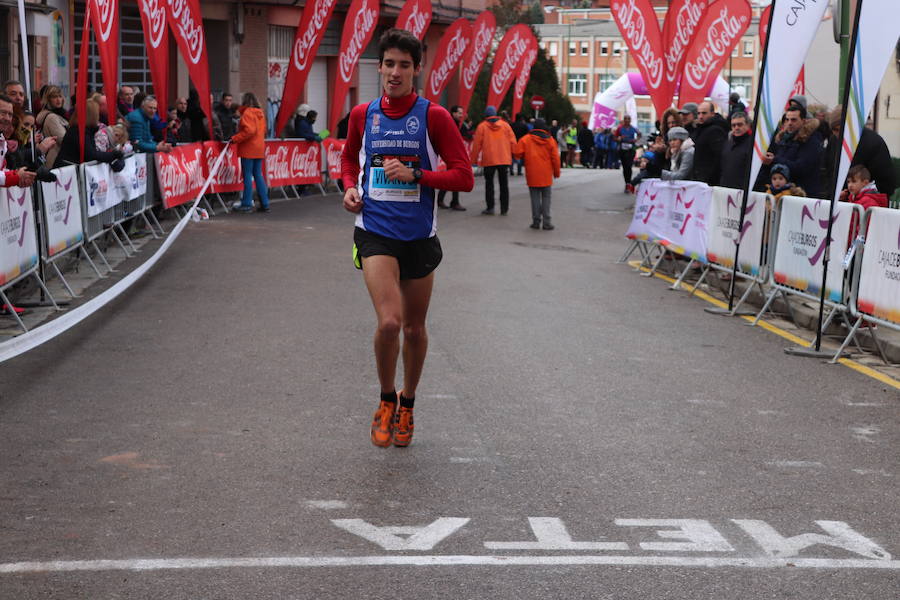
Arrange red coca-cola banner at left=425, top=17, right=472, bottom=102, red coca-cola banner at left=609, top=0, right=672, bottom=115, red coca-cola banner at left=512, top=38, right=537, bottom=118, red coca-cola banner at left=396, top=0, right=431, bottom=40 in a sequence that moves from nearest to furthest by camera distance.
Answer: red coca-cola banner at left=609, top=0, right=672, bottom=115
red coca-cola banner at left=396, top=0, right=431, bottom=40
red coca-cola banner at left=425, top=17, right=472, bottom=102
red coca-cola banner at left=512, top=38, right=537, bottom=118

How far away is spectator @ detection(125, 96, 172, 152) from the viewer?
58.1 ft

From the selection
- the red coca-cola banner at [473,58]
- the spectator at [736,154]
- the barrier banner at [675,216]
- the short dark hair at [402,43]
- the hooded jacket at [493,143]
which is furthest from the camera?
the red coca-cola banner at [473,58]

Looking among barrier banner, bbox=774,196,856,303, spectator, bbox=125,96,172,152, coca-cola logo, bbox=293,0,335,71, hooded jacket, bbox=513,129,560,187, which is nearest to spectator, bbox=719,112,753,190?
barrier banner, bbox=774,196,856,303

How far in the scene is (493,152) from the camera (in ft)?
76.5

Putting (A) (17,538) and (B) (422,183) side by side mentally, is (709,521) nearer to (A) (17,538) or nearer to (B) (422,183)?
(B) (422,183)

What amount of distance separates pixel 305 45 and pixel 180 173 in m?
5.93

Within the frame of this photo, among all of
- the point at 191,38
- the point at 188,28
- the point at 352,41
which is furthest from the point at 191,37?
the point at 352,41

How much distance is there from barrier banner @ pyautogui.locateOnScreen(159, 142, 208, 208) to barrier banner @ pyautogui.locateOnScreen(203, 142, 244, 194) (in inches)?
8.7

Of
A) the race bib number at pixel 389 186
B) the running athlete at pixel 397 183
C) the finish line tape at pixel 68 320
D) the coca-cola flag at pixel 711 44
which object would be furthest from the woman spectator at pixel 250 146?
the race bib number at pixel 389 186

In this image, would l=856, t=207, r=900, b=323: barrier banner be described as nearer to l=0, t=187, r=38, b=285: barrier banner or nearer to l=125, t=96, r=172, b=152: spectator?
l=0, t=187, r=38, b=285: barrier banner

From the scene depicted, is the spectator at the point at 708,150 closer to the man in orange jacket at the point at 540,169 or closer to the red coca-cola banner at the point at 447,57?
the man in orange jacket at the point at 540,169

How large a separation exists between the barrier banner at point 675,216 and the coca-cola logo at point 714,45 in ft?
23.1

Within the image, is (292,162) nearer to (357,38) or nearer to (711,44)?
(357,38)

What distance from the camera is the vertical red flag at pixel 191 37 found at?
63.9ft
